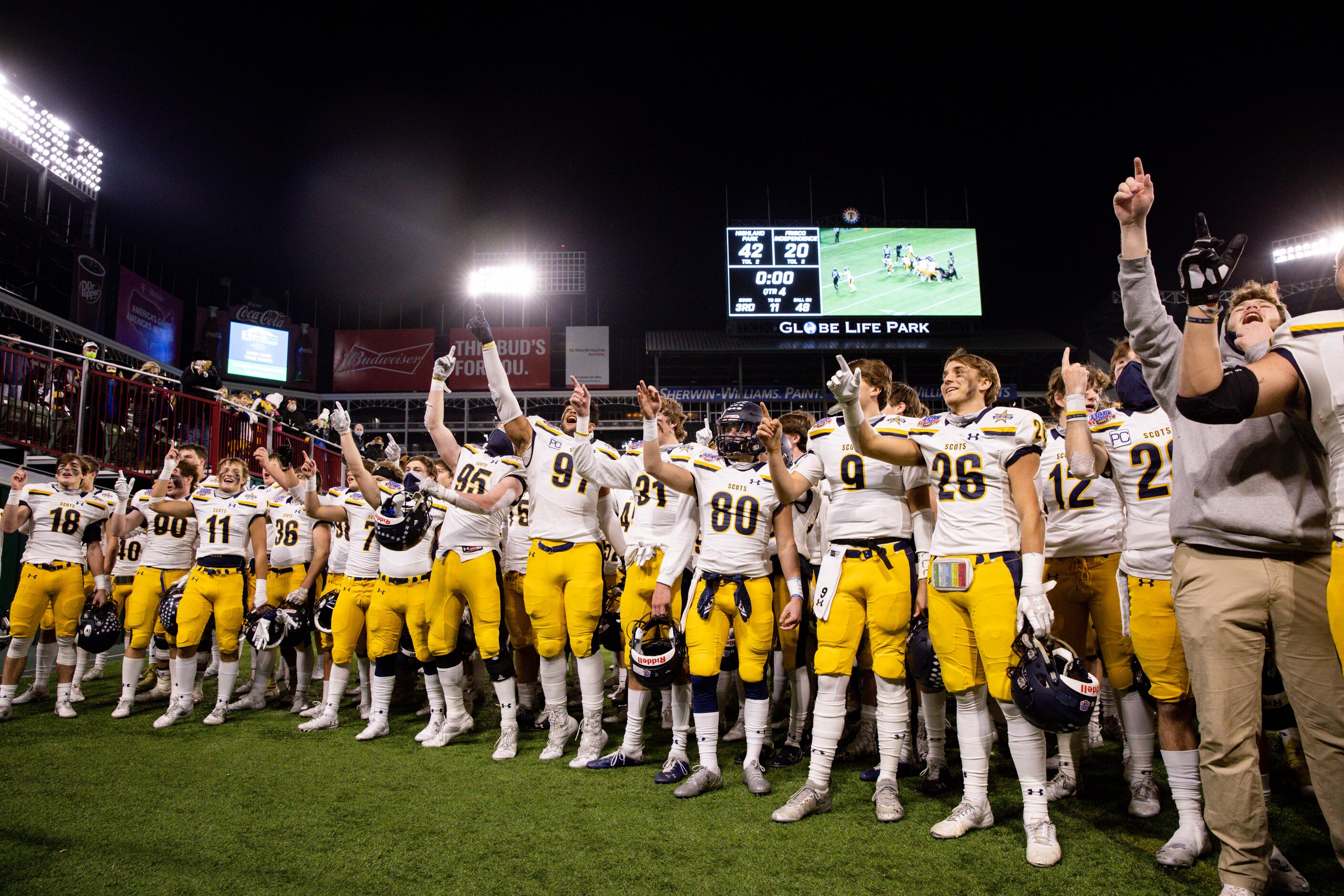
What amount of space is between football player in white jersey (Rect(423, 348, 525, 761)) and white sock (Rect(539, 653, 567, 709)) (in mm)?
336

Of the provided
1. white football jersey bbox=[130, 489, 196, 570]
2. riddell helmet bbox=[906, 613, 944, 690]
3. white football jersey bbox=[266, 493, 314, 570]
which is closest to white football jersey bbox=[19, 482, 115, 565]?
white football jersey bbox=[130, 489, 196, 570]

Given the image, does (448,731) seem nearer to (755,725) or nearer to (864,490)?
(755,725)

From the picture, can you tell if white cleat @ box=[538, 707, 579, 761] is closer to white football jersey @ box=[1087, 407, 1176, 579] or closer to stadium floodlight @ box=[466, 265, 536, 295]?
white football jersey @ box=[1087, 407, 1176, 579]

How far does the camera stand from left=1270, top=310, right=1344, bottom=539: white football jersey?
2.43 metres

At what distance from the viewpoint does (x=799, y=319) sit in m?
26.0

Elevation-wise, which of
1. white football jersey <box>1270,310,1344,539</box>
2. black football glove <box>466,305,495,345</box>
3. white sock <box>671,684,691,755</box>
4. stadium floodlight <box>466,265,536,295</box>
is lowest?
white sock <box>671,684,691,755</box>

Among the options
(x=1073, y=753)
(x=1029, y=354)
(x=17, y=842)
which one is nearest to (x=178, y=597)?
(x=17, y=842)

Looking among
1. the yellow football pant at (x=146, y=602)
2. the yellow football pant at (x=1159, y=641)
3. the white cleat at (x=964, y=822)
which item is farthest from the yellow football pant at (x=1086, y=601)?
the yellow football pant at (x=146, y=602)

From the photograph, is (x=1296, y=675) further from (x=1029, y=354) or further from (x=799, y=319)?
(x=1029, y=354)

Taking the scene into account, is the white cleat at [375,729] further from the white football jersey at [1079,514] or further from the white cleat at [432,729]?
the white football jersey at [1079,514]

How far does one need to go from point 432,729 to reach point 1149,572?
17.4 feet

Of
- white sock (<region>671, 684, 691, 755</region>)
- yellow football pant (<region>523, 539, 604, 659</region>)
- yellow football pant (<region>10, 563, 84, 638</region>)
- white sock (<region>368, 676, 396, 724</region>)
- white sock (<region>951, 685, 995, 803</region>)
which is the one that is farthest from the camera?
yellow football pant (<region>10, 563, 84, 638</region>)

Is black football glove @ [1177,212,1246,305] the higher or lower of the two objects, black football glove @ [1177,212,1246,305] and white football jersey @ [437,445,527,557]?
the higher

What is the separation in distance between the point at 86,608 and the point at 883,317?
23.3m
